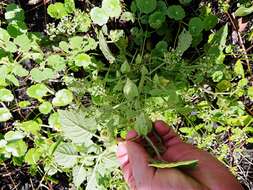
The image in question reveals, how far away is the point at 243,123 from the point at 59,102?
2.02 ft

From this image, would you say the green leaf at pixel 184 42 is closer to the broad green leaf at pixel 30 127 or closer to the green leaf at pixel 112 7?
the green leaf at pixel 112 7

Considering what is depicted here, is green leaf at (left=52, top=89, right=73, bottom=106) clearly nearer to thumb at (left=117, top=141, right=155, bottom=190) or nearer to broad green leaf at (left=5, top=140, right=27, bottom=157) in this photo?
broad green leaf at (left=5, top=140, right=27, bottom=157)

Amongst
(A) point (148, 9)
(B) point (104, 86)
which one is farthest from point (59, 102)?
(A) point (148, 9)

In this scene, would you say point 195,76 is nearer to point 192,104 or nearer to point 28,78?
point 192,104

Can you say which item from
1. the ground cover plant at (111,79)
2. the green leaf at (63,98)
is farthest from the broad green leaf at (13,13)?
the green leaf at (63,98)

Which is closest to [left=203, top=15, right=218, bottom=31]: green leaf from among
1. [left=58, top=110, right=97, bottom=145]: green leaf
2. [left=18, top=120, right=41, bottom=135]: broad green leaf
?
[left=58, top=110, right=97, bottom=145]: green leaf

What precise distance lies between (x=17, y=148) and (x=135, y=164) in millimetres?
544

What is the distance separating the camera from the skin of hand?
109 cm

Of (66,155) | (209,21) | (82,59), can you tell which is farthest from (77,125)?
(209,21)

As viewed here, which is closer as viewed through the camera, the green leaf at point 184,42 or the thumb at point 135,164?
the thumb at point 135,164

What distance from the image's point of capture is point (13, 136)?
156 cm

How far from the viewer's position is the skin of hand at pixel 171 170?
109cm

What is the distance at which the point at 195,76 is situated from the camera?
1.49 meters

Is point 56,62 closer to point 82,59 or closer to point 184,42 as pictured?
point 82,59
